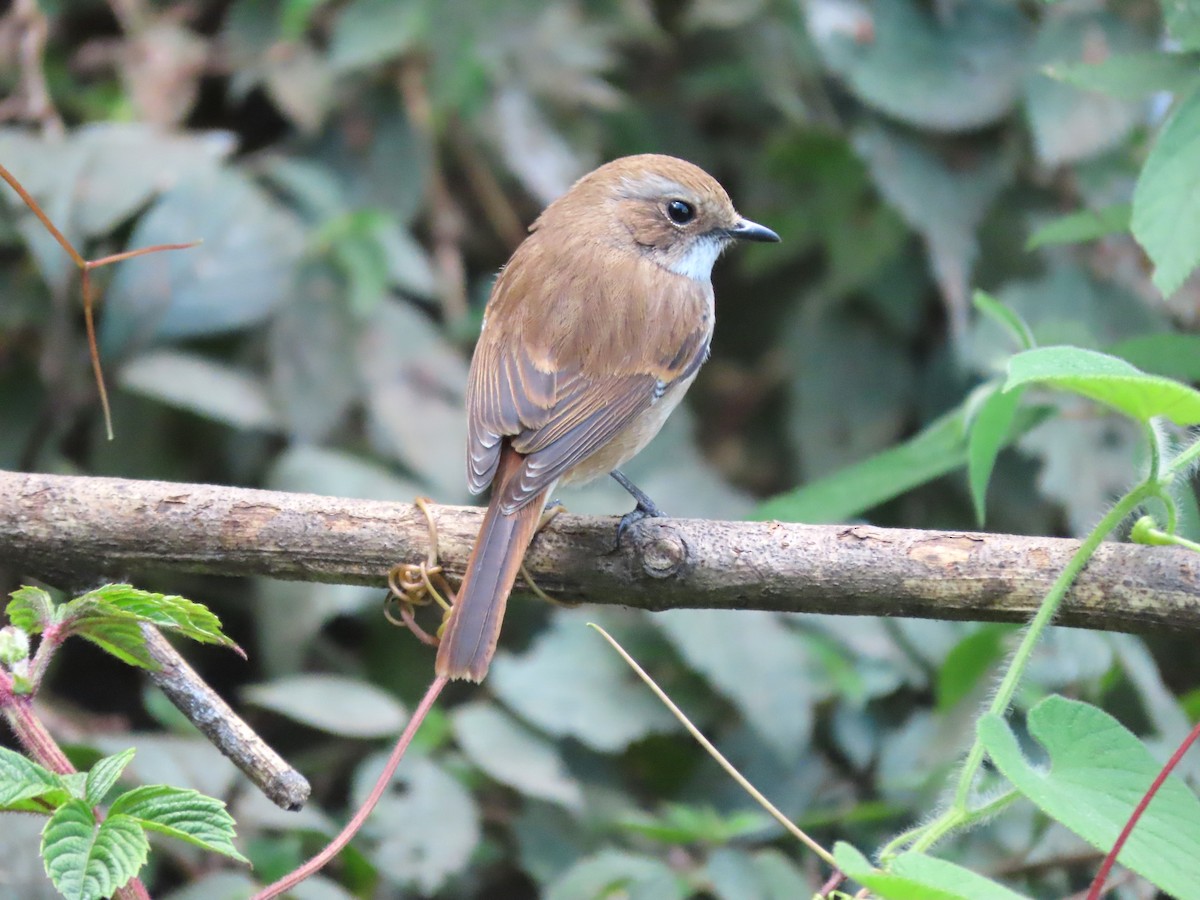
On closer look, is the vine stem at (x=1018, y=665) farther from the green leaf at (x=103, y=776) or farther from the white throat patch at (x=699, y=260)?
the white throat patch at (x=699, y=260)

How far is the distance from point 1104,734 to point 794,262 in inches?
137

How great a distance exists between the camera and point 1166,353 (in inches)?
94.4

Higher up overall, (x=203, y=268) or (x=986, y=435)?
(x=986, y=435)

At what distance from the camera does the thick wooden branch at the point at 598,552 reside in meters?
2.08

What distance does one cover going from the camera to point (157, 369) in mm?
3764

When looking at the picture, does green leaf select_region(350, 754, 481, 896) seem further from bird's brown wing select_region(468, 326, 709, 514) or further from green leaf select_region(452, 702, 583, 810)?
bird's brown wing select_region(468, 326, 709, 514)

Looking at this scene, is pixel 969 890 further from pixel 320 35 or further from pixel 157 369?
pixel 320 35

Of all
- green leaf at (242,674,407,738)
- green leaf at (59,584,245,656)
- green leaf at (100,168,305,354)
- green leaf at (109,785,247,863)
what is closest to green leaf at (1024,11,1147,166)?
green leaf at (100,168,305,354)

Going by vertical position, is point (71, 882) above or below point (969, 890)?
below

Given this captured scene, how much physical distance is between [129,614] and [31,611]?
162mm

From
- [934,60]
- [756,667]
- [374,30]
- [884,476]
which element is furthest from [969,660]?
A: [374,30]

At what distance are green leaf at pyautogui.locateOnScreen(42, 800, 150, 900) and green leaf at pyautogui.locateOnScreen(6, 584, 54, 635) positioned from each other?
0.97 feet

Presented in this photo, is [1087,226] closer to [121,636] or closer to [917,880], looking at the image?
[917,880]

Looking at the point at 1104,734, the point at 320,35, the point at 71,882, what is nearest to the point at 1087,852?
the point at 1104,734
